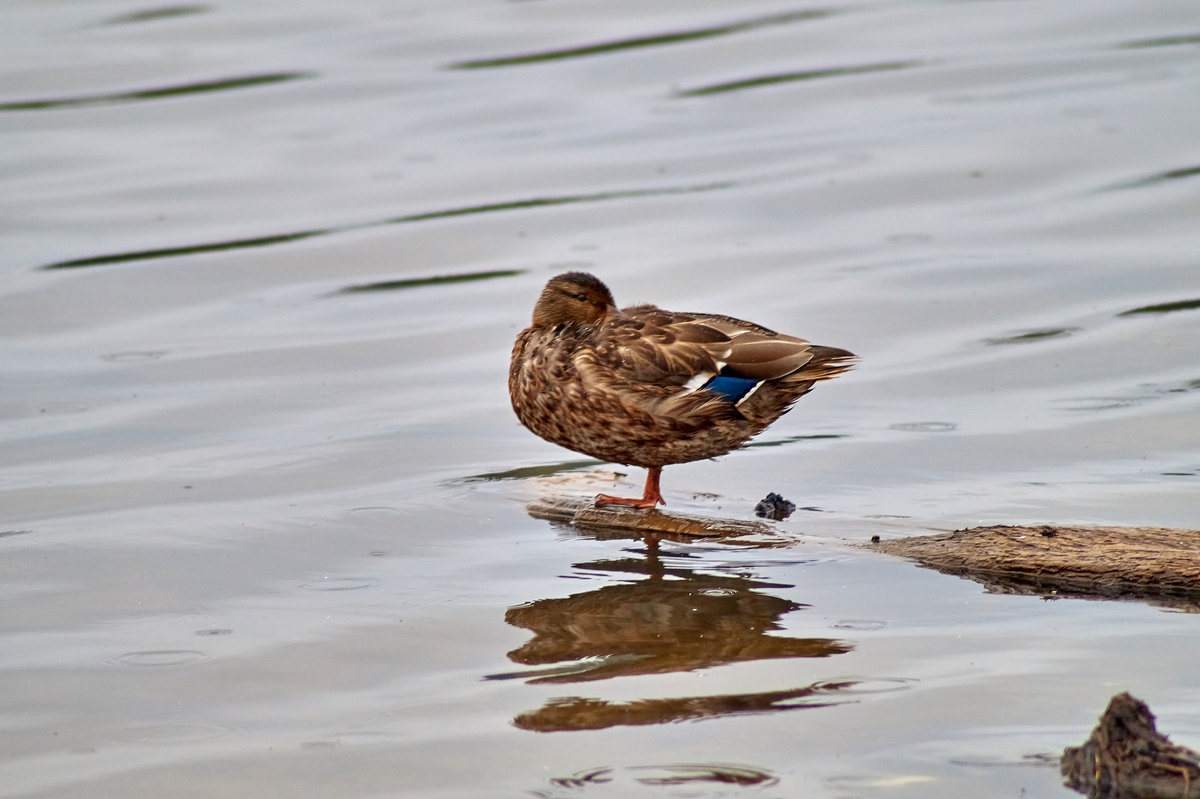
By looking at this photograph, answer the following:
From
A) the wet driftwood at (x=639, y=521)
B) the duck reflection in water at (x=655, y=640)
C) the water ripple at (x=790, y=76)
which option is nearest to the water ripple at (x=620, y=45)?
the water ripple at (x=790, y=76)

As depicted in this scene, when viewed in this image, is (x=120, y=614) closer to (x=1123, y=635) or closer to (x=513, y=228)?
(x=1123, y=635)

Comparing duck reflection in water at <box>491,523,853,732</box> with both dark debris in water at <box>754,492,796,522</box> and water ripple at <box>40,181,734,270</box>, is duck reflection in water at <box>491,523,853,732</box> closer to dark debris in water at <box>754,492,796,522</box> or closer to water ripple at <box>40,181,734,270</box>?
dark debris in water at <box>754,492,796,522</box>

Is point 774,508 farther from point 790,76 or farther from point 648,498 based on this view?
point 790,76

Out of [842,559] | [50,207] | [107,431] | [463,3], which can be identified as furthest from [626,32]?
[842,559]

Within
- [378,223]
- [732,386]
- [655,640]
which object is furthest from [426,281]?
[655,640]

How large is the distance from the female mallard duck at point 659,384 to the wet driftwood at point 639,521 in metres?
0.15

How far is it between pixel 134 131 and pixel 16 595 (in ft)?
34.1

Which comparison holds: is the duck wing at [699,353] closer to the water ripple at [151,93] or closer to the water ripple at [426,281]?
the water ripple at [426,281]

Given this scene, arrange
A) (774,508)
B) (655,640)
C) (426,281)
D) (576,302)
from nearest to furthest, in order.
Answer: (655,640) < (774,508) < (576,302) < (426,281)

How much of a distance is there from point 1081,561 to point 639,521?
199 cm

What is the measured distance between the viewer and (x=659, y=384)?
7363 millimetres

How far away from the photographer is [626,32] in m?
19.0

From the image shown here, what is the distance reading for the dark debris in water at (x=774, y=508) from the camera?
732cm

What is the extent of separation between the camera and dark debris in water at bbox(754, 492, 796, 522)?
288 inches
